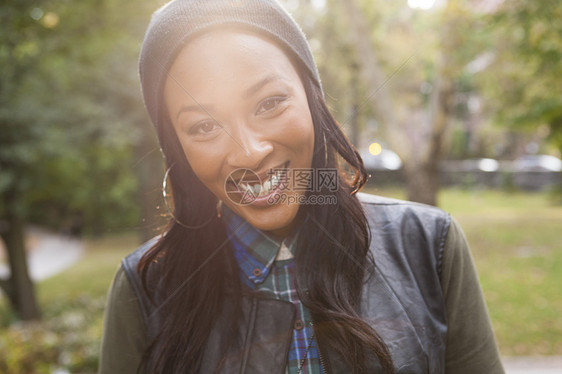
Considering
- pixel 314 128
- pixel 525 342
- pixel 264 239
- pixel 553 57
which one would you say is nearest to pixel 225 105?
pixel 314 128

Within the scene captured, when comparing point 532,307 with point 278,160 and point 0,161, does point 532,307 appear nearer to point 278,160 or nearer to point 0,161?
point 278,160

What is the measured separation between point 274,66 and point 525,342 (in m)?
6.08

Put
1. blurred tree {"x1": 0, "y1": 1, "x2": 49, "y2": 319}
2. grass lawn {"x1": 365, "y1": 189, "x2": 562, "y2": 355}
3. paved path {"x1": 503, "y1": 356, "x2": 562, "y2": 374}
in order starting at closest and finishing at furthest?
paved path {"x1": 503, "y1": 356, "x2": 562, "y2": 374} → grass lawn {"x1": 365, "y1": 189, "x2": 562, "y2": 355} → blurred tree {"x1": 0, "y1": 1, "x2": 49, "y2": 319}

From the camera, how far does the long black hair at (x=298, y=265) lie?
1.29 m

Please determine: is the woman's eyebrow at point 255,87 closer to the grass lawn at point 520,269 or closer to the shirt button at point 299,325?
the shirt button at point 299,325

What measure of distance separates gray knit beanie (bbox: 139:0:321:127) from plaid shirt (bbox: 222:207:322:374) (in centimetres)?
44

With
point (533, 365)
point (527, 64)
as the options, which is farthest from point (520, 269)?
point (533, 365)

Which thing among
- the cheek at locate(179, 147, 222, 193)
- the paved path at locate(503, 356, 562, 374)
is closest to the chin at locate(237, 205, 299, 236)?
the cheek at locate(179, 147, 222, 193)

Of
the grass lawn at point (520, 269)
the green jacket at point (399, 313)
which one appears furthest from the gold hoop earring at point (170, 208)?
the grass lawn at point (520, 269)

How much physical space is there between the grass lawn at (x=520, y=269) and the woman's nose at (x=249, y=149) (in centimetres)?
93

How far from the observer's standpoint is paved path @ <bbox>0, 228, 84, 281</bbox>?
51.2 feet

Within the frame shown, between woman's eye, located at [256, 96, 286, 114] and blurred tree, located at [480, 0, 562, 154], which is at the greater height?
blurred tree, located at [480, 0, 562, 154]

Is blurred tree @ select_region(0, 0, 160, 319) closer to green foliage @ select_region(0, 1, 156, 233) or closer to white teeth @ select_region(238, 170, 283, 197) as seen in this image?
green foliage @ select_region(0, 1, 156, 233)

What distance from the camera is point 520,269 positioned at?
9086 millimetres
